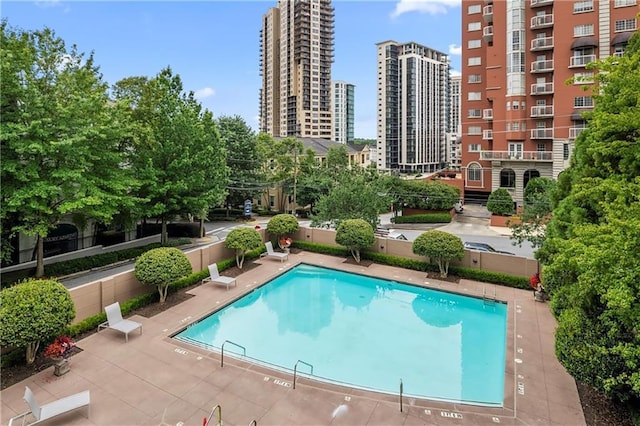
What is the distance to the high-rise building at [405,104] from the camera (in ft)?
287

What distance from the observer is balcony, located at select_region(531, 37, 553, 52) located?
117ft

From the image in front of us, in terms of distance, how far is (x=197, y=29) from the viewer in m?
21.2

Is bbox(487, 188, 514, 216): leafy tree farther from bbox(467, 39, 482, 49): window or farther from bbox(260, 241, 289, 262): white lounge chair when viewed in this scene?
bbox(467, 39, 482, 49): window

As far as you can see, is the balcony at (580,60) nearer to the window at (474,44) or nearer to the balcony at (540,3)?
the balcony at (540,3)

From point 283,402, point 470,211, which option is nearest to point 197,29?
point 283,402

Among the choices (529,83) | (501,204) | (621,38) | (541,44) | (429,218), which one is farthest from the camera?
(529,83)

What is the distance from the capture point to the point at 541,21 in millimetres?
36000

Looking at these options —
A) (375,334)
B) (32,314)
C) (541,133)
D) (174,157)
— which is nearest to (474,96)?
(541,133)

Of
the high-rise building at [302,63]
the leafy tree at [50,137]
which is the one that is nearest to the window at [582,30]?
the leafy tree at [50,137]

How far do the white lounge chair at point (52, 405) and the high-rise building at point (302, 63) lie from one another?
283 ft

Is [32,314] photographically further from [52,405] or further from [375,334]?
[375,334]

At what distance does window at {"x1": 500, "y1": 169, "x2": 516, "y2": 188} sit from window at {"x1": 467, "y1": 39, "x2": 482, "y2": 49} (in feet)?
52.4

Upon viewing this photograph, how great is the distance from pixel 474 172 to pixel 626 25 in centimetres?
1793

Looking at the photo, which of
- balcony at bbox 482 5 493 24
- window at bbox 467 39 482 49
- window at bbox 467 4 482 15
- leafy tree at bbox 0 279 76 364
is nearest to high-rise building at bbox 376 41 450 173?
window at bbox 467 4 482 15
